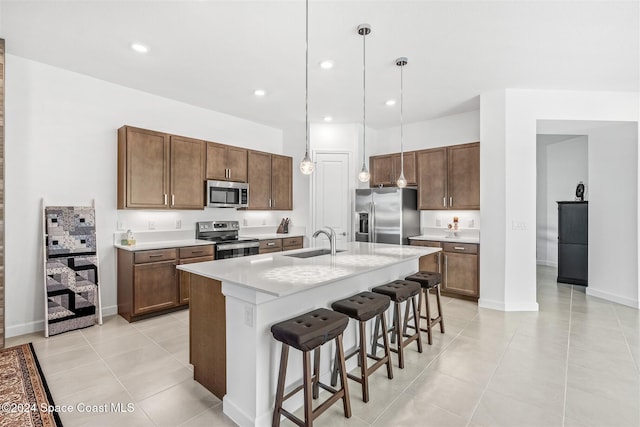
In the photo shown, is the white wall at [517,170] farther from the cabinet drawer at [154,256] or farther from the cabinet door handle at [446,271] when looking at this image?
the cabinet drawer at [154,256]

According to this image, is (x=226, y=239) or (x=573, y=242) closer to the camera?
(x=226, y=239)

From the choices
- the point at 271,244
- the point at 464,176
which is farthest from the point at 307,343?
the point at 464,176

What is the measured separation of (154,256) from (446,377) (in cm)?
338

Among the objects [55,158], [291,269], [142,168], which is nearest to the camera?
[291,269]

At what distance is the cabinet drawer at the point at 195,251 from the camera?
13.3 ft

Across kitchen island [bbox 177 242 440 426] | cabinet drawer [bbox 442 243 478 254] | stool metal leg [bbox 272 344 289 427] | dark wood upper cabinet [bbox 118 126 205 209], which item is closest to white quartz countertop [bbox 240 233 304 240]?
dark wood upper cabinet [bbox 118 126 205 209]

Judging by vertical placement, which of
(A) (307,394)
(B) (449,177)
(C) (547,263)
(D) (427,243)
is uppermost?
(B) (449,177)

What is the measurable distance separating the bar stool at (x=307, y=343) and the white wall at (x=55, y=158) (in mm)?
3198

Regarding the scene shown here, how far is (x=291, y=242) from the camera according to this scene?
5578mm

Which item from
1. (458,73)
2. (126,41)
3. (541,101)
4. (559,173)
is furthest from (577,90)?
(126,41)

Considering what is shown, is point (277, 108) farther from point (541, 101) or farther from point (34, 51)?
point (541, 101)

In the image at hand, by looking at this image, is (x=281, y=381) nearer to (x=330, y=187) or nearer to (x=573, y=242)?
(x=330, y=187)

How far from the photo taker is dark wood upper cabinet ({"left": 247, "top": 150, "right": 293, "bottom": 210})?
5.30m

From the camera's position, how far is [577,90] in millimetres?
4188
